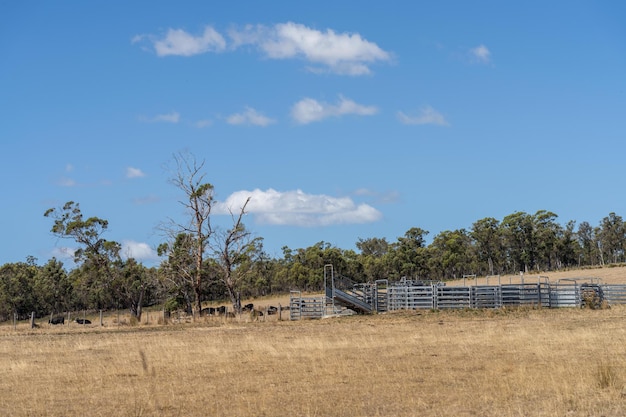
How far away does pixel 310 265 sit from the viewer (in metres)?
111

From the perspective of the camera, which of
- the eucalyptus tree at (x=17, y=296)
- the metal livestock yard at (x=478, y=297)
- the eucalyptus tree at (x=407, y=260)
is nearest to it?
the metal livestock yard at (x=478, y=297)

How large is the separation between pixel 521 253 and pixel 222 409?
113m

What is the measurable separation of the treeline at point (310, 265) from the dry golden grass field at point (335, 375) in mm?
35189

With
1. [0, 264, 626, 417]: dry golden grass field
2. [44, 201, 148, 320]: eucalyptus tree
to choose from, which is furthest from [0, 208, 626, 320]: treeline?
[0, 264, 626, 417]: dry golden grass field

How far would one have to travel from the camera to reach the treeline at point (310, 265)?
215ft

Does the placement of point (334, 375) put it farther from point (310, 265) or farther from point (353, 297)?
point (310, 265)

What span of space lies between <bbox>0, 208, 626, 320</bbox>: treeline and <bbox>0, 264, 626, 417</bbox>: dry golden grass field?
35.2 meters

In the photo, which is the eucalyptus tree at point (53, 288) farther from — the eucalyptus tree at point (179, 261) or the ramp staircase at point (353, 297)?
the ramp staircase at point (353, 297)


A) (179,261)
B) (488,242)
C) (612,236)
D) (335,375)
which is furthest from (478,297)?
(612,236)

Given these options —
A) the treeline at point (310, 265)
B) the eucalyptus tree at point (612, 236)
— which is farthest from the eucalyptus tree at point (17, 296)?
the eucalyptus tree at point (612, 236)

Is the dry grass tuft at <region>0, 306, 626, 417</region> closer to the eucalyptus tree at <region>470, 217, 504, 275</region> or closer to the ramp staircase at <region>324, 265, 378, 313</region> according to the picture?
the ramp staircase at <region>324, 265, 378, 313</region>

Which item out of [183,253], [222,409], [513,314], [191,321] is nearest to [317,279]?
[183,253]

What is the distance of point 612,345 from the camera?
71.1 feet

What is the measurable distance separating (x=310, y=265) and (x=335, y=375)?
93.9m
